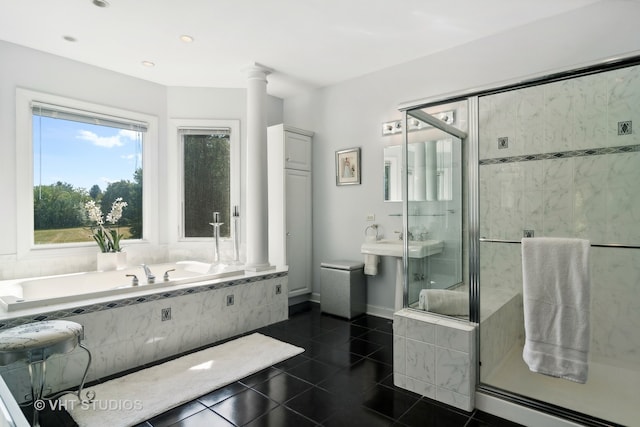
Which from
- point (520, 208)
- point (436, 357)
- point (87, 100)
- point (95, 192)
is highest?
point (87, 100)

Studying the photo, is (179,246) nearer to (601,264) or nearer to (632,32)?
(601,264)

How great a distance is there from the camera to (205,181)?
180 inches

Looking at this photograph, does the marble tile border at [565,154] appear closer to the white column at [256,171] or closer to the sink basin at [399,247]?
the sink basin at [399,247]

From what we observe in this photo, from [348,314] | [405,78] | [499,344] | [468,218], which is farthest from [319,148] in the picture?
[499,344]

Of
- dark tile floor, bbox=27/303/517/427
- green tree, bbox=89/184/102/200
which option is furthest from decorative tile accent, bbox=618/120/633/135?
green tree, bbox=89/184/102/200

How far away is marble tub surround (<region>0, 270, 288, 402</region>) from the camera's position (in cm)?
237

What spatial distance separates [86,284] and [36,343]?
5.80 ft

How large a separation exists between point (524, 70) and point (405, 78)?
45.6 inches

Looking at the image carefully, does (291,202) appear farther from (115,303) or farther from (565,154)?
(565,154)

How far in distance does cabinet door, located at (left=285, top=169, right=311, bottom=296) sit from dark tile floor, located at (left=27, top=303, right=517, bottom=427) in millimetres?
1371

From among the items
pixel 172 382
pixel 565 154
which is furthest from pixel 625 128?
pixel 172 382

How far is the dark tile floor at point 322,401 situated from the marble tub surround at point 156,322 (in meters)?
0.36

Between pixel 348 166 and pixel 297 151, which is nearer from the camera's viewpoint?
pixel 348 166

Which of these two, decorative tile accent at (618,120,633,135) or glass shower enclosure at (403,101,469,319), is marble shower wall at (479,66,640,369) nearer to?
decorative tile accent at (618,120,633,135)
